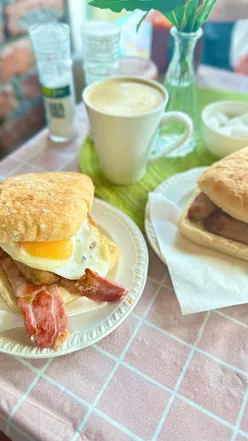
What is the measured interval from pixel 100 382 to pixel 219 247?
48 centimetres

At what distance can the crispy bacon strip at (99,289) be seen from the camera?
88cm

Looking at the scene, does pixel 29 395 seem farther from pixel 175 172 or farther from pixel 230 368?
pixel 175 172

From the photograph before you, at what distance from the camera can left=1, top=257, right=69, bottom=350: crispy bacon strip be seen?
0.81 m

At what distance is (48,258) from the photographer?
0.88 m

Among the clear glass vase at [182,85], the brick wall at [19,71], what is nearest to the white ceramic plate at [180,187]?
the clear glass vase at [182,85]

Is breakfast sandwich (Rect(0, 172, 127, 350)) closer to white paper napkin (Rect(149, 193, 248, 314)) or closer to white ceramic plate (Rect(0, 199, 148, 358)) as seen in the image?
white ceramic plate (Rect(0, 199, 148, 358))

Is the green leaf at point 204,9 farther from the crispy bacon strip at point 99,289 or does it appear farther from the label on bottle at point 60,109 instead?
the crispy bacon strip at point 99,289

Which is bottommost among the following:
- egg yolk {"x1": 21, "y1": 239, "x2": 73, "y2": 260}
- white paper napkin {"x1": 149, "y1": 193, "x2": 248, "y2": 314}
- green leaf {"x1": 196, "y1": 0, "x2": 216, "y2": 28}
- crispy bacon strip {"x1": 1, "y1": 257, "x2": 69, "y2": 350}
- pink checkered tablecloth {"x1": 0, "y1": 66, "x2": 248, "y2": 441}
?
pink checkered tablecloth {"x1": 0, "y1": 66, "x2": 248, "y2": 441}

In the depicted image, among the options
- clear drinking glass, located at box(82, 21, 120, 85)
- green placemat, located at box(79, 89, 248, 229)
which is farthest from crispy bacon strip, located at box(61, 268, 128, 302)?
clear drinking glass, located at box(82, 21, 120, 85)

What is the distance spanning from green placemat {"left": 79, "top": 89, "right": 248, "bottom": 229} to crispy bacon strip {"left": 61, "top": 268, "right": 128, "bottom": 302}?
293mm

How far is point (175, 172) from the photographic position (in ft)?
4.43

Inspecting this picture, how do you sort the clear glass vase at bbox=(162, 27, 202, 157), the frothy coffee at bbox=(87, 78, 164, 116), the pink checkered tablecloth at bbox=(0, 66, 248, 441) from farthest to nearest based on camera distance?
1. the clear glass vase at bbox=(162, 27, 202, 157)
2. the frothy coffee at bbox=(87, 78, 164, 116)
3. the pink checkered tablecloth at bbox=(0, 66, 248, 441)

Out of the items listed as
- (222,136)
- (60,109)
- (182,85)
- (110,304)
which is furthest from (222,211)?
(60,109)

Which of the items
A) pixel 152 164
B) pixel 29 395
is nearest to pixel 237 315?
pixel 29 395
